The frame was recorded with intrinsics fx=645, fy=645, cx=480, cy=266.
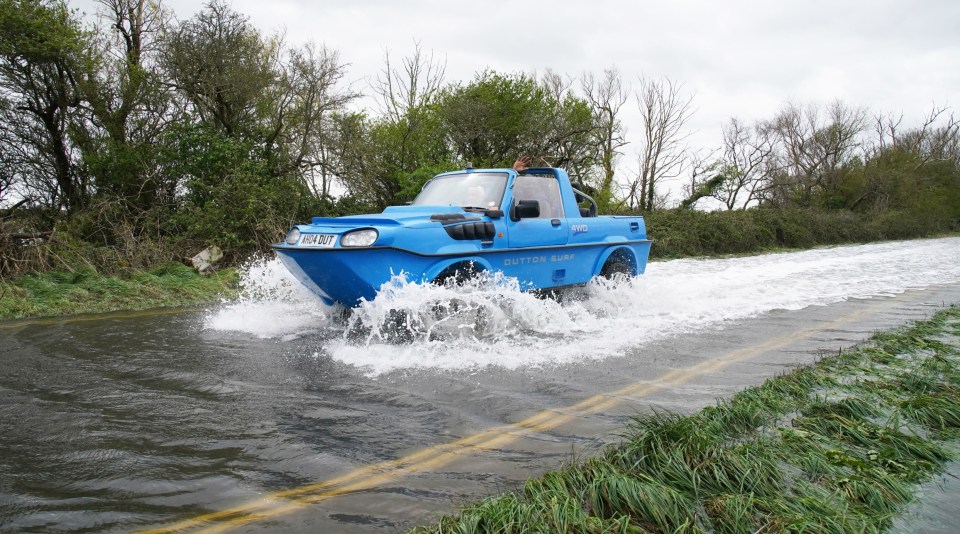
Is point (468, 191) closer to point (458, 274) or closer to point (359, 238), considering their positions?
point (458, 274)

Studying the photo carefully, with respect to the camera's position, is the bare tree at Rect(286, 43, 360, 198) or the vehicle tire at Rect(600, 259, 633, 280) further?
the bare tree at Rect(286, 43, 360, 198)

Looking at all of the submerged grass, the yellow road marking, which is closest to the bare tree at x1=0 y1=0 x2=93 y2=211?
the yellow road marking

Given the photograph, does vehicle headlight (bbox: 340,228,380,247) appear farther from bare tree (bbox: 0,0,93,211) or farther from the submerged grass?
bare tree (bbox: 0,0,93,211)

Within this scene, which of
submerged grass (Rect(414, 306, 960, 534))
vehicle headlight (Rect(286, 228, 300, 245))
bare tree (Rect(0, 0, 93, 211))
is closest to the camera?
submerged grass (Rect(414, 306, 960, 534))

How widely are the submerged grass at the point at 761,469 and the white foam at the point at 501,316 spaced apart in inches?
85.6

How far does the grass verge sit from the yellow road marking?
739cm

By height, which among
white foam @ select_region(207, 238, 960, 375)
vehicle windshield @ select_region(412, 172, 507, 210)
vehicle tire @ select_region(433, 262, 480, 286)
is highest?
vehicle windshield @ select_region(412, 172, 507, 210)

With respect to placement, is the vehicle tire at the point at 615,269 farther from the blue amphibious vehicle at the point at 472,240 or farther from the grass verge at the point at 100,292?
the grass verge at the point at 100,292

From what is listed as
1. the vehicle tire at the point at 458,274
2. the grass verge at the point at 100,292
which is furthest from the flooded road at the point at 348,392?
the grass verge at the point at 100,292

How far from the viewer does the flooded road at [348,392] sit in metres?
2.91

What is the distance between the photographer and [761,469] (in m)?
3.01

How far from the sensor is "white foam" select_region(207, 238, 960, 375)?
599 cm

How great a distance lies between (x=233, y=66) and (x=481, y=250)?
1248cm

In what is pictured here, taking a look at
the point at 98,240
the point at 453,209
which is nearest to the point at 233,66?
the point at 98,240
